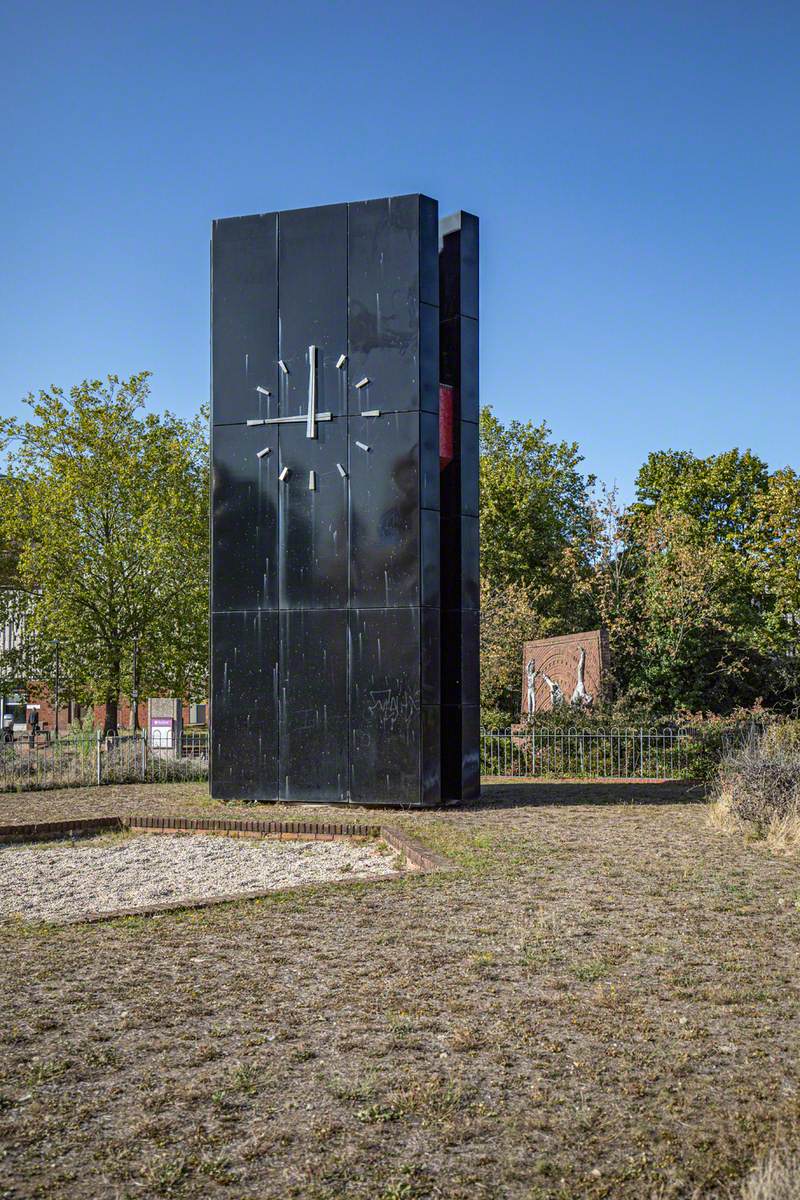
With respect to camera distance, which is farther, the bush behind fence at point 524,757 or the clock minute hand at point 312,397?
the bush behind fence at point 524,757

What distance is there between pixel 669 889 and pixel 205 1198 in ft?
20.5

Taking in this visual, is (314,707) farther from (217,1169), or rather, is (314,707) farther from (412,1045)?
(217,1169)

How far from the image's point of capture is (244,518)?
646 inches

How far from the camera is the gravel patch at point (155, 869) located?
9.47m

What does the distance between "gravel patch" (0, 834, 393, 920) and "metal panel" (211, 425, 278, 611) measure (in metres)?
4.04

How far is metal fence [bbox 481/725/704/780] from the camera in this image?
72.8 feet

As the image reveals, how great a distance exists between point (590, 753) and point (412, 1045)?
18.0 meters

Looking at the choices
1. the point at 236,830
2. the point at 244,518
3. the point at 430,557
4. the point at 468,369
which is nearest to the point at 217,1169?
the point at 236,830

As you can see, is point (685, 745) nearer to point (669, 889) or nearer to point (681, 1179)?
point (669, 889)

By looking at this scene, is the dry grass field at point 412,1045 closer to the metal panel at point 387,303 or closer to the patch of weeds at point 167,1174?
the patch of weeds at point 167,1174

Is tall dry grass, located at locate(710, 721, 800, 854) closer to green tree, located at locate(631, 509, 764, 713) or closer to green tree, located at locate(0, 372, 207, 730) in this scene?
green tree, located at locate(631, 509, 764, 713)

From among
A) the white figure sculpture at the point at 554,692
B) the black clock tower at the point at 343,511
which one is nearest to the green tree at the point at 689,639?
the white figure sculpture at the point at 554,692

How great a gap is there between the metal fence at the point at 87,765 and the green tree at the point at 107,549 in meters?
11.3

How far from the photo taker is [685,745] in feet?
72.9
